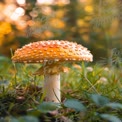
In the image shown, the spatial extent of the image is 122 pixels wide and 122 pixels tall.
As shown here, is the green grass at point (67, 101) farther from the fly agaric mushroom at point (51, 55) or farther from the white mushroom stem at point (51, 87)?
the fly agaric mushroom at point (51, 55)

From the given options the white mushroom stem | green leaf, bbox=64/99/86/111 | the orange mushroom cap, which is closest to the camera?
green leaf, bbox=64/99/86/111

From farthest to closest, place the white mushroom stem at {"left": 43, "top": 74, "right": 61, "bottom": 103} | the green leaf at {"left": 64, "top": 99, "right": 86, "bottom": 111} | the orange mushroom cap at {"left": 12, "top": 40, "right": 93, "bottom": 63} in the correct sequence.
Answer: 1. the white mushroom stem at {"left": 43, "top": 74, "right": 61, "bottom": 103}
2. the orange mushroom cap at {"left": 12, "top": 40, "right": 93, "bottom": 63}
3. the green leaf at {"left": 64, "top": 99, "right": 86, "bottom": 111}

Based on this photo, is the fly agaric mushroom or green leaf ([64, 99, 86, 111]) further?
the fly agaric mushroom

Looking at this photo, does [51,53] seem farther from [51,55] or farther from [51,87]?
[51,87]

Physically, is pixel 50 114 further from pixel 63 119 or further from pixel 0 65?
pixel 0 65

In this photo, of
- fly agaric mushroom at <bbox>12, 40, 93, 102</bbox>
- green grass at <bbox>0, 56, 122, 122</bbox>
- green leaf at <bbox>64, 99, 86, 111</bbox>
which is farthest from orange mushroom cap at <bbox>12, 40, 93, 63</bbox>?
green leaf at <bbox>64, 99, 86, 111</bbox>

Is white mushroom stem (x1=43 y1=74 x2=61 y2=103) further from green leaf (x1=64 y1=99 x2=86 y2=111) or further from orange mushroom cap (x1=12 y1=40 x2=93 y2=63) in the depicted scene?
green leaf (x1=64 y1=99 x2=86 y2=111)
